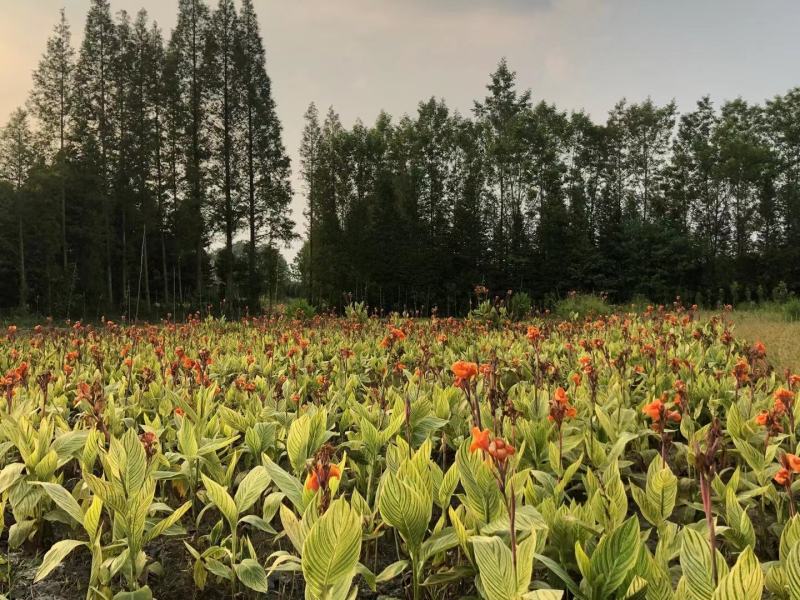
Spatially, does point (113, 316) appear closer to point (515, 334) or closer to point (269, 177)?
point (269, 177)

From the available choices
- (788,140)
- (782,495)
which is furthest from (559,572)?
(788,140)

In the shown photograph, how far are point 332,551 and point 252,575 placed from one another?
0.53m

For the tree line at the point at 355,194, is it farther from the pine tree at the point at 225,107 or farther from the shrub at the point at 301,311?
the shrub at the point at 301,311

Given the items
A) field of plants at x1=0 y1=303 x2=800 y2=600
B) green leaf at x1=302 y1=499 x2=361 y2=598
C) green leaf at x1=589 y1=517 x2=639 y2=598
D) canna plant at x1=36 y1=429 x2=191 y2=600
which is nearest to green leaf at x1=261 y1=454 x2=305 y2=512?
field of plants at x1=0 y1=303 x2=800 y2=600

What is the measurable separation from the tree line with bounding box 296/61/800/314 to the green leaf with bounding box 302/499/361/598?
68.7 ft

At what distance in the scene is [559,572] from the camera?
125 cm

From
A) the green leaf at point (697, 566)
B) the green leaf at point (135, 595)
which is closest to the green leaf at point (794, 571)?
the green leaf at point (697, 566)

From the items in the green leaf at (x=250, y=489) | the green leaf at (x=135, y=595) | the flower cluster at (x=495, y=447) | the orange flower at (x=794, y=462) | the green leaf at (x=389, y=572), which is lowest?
the green leaf at (x=135, y=595)

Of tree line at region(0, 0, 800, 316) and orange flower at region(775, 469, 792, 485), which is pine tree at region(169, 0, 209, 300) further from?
orange flower at region(775, 469, 792, 485)

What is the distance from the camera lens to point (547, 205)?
30.4 meters

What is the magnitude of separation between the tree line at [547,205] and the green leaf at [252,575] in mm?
20535

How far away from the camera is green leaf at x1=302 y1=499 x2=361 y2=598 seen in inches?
43.1

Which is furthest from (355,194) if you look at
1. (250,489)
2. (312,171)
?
(250,489)

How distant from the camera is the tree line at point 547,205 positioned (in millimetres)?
26250
